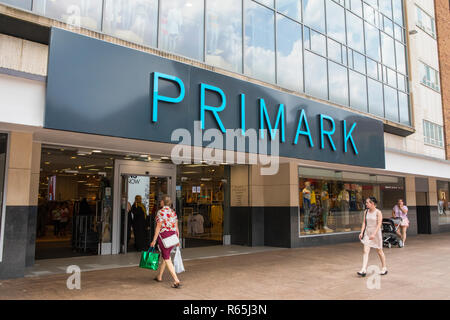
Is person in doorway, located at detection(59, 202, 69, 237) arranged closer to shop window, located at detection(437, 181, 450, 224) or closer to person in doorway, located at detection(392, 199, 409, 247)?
person in doorway, located at detection(392, 199, 409, 247)

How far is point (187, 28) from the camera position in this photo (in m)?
9.86

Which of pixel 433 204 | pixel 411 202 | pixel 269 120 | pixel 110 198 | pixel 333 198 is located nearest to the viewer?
pixel 269 120

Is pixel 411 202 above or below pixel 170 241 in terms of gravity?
above

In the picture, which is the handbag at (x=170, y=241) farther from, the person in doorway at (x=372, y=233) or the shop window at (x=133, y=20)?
the shop window at (x=133, y=20)

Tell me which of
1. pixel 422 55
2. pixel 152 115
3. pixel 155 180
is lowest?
pixel 155 180

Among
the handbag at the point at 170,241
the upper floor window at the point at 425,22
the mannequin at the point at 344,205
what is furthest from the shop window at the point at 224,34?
the upper floor window at the point at 425,22

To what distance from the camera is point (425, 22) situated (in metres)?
22.5

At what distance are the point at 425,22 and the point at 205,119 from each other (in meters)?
20.1

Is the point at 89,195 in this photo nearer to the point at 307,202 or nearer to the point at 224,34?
the point at 224,34

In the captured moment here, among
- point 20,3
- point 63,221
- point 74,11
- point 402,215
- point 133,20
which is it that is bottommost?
point 63,221

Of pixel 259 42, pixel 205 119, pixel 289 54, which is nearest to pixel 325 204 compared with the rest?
pixel 289 54
